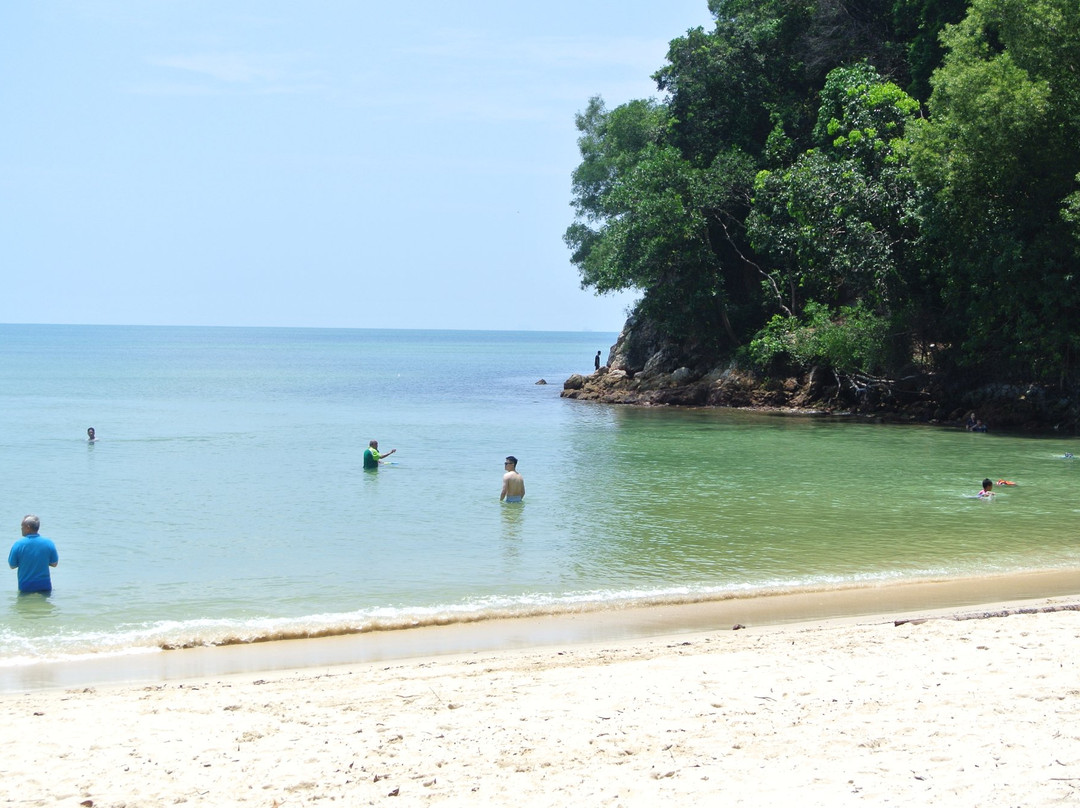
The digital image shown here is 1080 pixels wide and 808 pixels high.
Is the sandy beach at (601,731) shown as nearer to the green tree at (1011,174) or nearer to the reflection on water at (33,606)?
the reflection on water at (33,606)

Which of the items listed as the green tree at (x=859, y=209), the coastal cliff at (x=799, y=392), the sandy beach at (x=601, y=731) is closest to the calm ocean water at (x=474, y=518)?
the coastal cliff at (x=799, y=392)

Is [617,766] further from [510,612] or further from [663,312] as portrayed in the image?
[663,312]

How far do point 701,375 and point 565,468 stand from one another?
20.5m

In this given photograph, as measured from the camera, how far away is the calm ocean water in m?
11.9

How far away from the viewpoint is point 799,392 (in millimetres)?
39188

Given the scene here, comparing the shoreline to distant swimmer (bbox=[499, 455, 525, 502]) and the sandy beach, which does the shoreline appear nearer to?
the sandy beach

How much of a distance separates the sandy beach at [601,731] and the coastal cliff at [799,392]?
25.9 meters

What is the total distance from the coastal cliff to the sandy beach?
2589 centimetres

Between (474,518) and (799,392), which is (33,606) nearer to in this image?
(474,518)

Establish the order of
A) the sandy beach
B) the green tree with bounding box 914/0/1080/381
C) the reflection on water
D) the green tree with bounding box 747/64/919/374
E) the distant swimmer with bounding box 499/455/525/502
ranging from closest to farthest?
1. the sandy beach
2. the reflection on water
3. the distant swimmer with bounding box 499/455/525/502
4. the green tree with bounding box 914/0/1080/381
5. the green tree with bounding box 747/64/919/374

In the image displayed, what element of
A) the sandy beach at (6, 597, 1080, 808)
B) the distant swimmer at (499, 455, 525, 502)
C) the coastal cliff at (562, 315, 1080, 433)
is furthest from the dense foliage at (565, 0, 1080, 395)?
the sandy beach at (6, 597, 1080, 808)

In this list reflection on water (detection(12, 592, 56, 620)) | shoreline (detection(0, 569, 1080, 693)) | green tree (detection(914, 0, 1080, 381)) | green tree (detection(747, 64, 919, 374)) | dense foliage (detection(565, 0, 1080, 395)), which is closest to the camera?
shoreline (detection(0, 569, 1080, 693))

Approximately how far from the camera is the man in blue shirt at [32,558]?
468 inches

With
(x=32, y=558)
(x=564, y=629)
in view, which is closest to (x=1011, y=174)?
(x=564, y=629)
